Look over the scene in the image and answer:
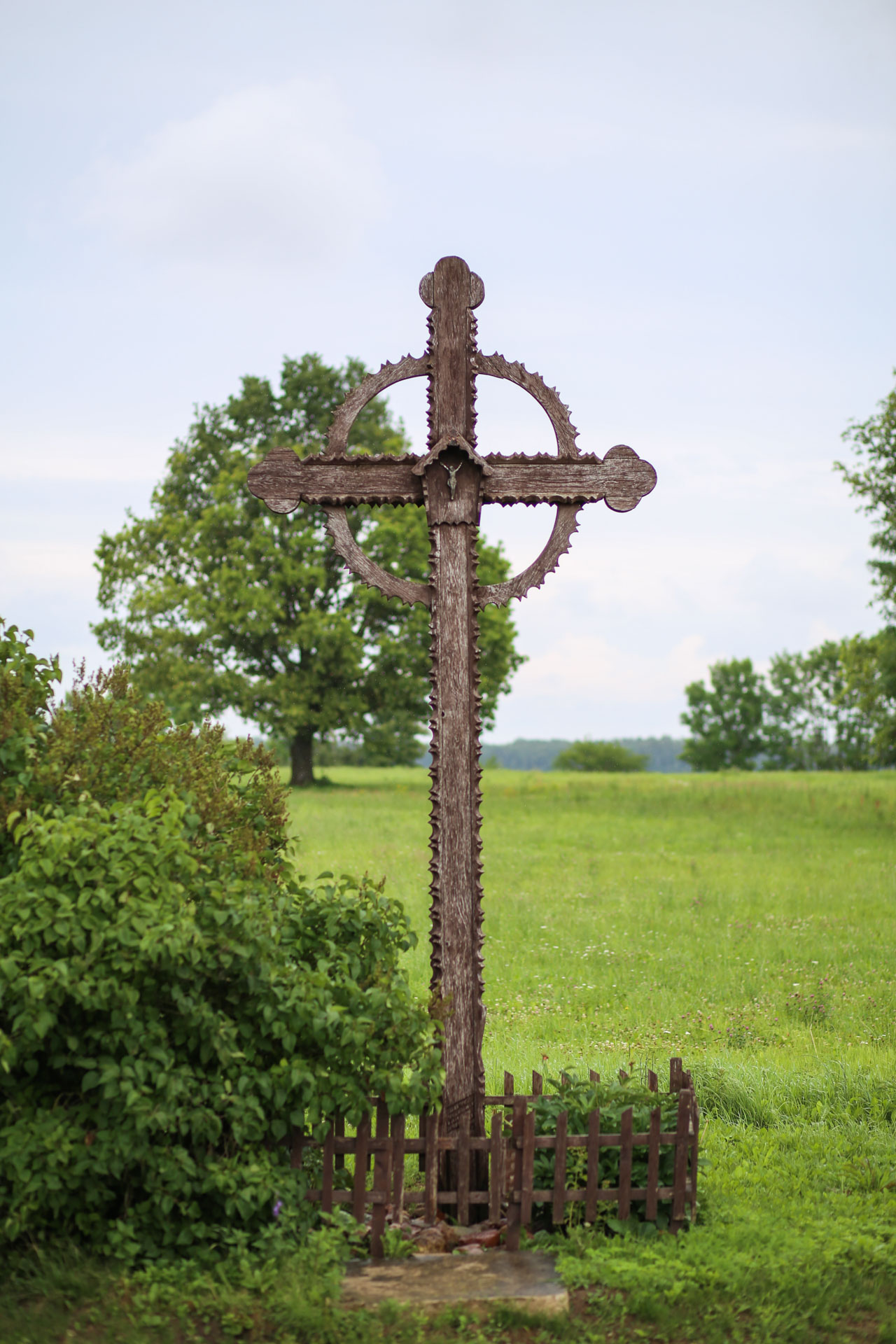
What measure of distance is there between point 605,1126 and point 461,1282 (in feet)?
3.94

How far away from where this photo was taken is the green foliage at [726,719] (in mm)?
89438

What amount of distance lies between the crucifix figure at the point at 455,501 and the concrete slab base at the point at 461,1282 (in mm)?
782

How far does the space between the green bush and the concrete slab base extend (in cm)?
45

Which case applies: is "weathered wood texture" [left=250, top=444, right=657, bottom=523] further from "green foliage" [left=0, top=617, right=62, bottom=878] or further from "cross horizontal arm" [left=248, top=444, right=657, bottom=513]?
"green foliage" [left=0, top=617, right=62, bottom=878]

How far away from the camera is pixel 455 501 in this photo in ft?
21.0

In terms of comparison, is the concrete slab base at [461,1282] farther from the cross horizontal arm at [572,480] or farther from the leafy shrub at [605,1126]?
the cross horizontal arm at [572,480]

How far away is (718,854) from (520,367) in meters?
16.2

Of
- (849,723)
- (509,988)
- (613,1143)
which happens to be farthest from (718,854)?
(849,723)

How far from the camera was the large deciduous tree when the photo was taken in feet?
106

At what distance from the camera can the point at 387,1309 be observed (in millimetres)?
4688

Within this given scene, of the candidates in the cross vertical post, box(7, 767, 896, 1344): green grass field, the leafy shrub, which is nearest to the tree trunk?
box(7, 767, 896, 1344): green grass field

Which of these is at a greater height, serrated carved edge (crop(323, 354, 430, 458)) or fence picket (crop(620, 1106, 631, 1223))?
serrated carved edge (crop(323, 354, 430, 458))

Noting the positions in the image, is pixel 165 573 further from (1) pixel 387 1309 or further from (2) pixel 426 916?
(1) pixel 387 1309

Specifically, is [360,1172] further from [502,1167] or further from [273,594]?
[273,594]
